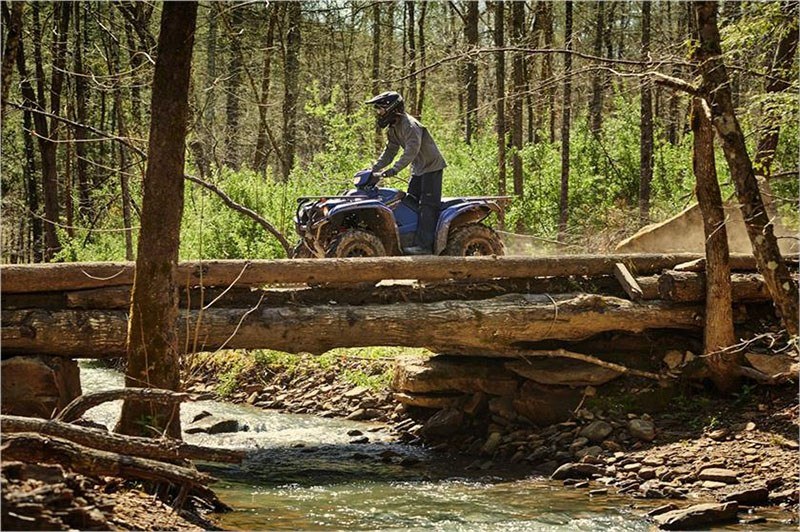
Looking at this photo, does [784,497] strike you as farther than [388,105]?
No

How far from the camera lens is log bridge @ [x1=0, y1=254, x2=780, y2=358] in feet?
30.5

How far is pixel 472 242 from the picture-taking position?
11.5 metres

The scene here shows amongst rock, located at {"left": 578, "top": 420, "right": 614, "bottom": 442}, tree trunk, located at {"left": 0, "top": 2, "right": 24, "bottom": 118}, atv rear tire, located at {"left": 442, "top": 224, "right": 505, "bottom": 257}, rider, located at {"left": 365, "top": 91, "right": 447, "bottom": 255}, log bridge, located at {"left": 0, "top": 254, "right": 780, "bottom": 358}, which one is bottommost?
rock, located at {"left": 578, "top": 420, "right": 614, "bottom": 442}

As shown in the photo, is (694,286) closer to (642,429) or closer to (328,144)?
(642,429)

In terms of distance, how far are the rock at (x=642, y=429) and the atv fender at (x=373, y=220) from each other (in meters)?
3.16

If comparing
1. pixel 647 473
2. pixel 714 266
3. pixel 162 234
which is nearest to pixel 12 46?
pixel 162 234

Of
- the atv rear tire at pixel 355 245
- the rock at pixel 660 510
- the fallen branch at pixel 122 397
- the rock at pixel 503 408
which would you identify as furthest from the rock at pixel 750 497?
the atv rear tire at pixel 355 245

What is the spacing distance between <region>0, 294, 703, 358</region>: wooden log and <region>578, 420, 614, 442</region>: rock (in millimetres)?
982

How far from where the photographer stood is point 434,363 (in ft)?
36.9

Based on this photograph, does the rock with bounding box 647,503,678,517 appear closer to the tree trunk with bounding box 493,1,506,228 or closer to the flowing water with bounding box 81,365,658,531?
the flowing water with bounding box 81,365,658,531

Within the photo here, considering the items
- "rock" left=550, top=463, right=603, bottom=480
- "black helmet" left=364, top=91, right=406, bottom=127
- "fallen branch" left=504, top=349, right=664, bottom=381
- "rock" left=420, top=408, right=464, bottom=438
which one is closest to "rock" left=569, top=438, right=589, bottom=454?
"rock" left=550, top=463, right=603, bottom=480

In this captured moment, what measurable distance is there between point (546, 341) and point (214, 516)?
16.1 feet

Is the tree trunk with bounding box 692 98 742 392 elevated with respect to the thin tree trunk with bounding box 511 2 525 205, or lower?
lower

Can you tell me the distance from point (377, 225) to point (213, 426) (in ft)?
9.32
